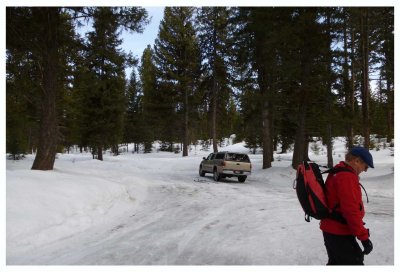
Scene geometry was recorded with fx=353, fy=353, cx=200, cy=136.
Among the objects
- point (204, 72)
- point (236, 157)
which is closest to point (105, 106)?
point (204, 72)

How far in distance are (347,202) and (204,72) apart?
109ft

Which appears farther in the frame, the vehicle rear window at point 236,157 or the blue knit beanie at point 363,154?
the vehicle rear window at point 236,157

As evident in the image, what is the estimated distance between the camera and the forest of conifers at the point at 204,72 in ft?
50.1

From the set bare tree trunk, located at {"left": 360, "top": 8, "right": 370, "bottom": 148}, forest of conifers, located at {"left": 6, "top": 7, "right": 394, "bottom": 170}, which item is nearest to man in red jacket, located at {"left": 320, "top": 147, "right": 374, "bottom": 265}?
forest of conifers, located at {"left": 6, "top": 7, "right": 394, "bottom": 170}

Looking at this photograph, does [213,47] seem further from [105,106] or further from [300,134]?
[300,134]

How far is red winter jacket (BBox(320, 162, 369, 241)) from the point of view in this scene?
3.76 meters

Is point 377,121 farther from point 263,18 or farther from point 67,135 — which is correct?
point 67,135

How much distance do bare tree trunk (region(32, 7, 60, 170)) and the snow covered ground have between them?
321cm

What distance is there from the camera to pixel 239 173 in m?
19.5

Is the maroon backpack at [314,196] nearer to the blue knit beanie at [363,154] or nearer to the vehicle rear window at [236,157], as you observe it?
the blue knit beanie at [363,154]

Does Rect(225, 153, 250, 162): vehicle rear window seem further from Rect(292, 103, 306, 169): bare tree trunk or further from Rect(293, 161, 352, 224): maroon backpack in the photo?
Rect(293, 161, 352, 224): maroon backpack

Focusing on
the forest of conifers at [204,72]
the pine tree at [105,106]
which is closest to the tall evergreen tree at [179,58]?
the forest of conifers at [204,72]

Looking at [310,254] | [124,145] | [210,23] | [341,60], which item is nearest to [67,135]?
[210,23]
